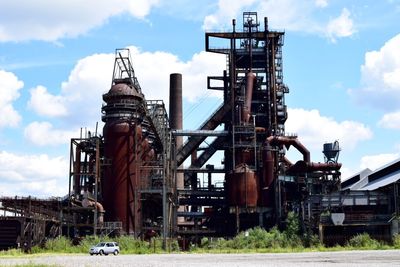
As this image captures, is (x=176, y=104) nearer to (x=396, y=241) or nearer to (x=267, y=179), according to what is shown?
(x=267, y=179)

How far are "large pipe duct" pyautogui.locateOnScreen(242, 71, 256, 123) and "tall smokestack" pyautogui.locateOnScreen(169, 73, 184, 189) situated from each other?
11.6 meters

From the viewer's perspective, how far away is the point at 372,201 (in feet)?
214

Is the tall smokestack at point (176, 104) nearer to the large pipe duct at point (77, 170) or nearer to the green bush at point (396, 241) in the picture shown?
the large pipe duct at point (77, 170)

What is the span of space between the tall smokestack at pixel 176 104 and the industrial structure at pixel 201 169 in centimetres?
15

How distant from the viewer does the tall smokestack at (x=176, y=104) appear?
87.4 m

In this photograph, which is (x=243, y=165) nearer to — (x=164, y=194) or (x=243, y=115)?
(x=243, y=115)

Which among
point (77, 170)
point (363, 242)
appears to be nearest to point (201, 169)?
point (77, 170)

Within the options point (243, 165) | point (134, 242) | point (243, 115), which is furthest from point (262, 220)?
point (134, 242)

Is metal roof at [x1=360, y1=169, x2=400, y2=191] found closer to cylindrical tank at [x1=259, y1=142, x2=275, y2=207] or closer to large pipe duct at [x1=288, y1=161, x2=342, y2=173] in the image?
large pipe duct at [x1=288, y1=161, x2=342, y2=173]

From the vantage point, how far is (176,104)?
88.7 metres

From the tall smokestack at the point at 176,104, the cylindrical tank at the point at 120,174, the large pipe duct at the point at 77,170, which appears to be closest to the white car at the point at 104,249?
the cylindrical tank at the point at 120,174

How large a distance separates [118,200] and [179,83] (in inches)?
1156

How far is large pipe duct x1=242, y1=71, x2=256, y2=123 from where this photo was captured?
262 feet

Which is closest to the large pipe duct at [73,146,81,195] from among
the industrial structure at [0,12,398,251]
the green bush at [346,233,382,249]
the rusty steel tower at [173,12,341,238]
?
the industrial structure at [0,12,398,251]
